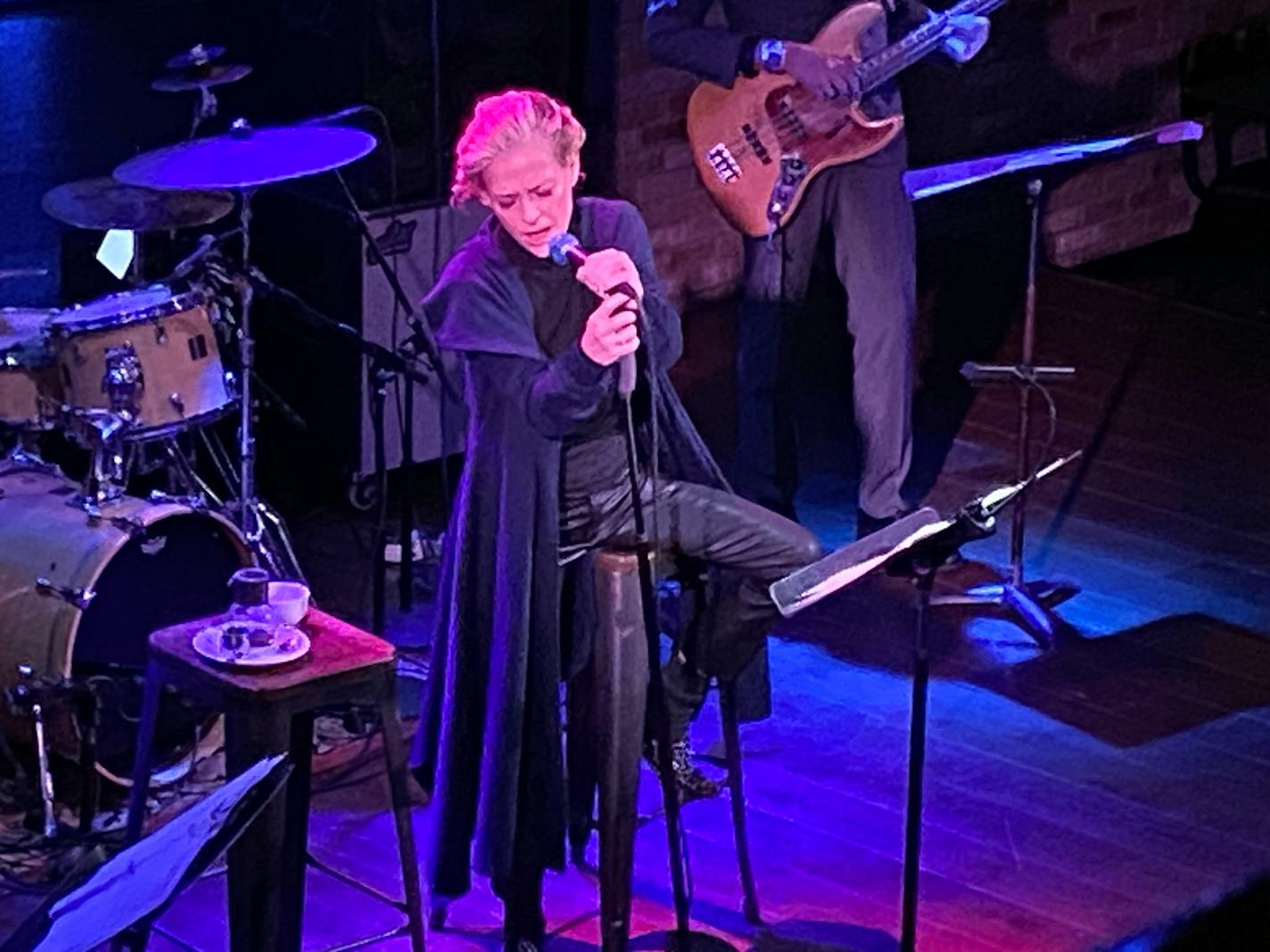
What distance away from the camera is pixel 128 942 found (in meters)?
3.29

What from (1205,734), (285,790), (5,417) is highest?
(5,417)

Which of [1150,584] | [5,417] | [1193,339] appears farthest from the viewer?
[1193,339]

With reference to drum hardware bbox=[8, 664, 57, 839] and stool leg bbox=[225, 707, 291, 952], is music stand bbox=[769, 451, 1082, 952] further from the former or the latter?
drum hardware bbox=[8, 664, 57, 839]

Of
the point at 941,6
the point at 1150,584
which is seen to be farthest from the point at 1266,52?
the point at 1150,584

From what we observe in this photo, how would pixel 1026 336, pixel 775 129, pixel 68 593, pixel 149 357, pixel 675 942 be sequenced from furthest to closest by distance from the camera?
pixel 775 129, pixel 1026 336, pixel 149 357, pixel 68 593, pixel 675 942

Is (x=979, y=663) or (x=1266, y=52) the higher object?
(x=1266, y=52)

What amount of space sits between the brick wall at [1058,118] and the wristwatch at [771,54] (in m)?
1.88

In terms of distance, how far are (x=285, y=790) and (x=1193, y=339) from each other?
515cm

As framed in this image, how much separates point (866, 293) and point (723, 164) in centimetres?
53

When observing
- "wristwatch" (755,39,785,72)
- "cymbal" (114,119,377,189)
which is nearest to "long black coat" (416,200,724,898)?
"cymbal" (114,119,377,189)

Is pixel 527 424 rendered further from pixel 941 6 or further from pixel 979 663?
pixel 941 6

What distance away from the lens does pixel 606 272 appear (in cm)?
396

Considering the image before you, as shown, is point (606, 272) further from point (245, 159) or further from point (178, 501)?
point (178, 501)

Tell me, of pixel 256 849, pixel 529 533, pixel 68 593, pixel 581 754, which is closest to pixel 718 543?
pixel 529 533
